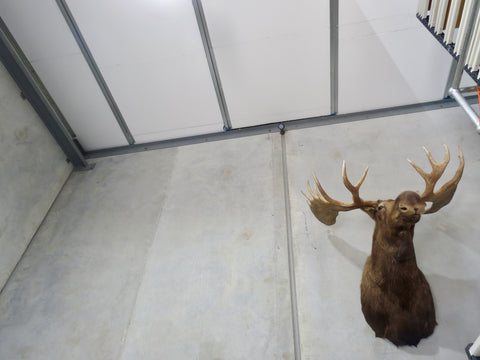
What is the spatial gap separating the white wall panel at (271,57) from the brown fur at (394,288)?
87.5 inches

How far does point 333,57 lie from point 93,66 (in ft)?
8.86

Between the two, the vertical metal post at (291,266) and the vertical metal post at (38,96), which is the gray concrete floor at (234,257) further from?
the vertical metal post at (38,96)

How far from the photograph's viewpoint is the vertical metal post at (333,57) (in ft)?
11.1

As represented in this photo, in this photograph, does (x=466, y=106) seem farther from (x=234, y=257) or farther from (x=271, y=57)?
(x=271, y=57)

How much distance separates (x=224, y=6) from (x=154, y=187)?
2.09 metres

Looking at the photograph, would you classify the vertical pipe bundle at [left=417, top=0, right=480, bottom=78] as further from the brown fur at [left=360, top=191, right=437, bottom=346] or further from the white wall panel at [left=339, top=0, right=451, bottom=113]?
the white wall panel at [left=339, top=0, right=451, bottom=113]

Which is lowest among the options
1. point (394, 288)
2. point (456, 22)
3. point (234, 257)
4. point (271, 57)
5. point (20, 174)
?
point (234, 257)


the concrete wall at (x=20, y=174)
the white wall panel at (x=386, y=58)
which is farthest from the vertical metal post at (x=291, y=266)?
the concrete wall at (x=20, y=174)

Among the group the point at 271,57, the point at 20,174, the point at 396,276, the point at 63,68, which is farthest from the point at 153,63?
the point at 396,276

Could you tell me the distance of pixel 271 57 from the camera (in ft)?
12.2

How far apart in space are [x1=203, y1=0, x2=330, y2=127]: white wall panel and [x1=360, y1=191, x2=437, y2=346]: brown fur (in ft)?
7.30

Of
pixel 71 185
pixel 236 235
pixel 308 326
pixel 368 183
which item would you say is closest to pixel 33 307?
pixel 71 185

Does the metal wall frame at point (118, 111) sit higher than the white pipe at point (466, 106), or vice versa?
the white pipe at point (466, 106)

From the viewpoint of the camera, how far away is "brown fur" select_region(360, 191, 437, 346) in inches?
77.8
